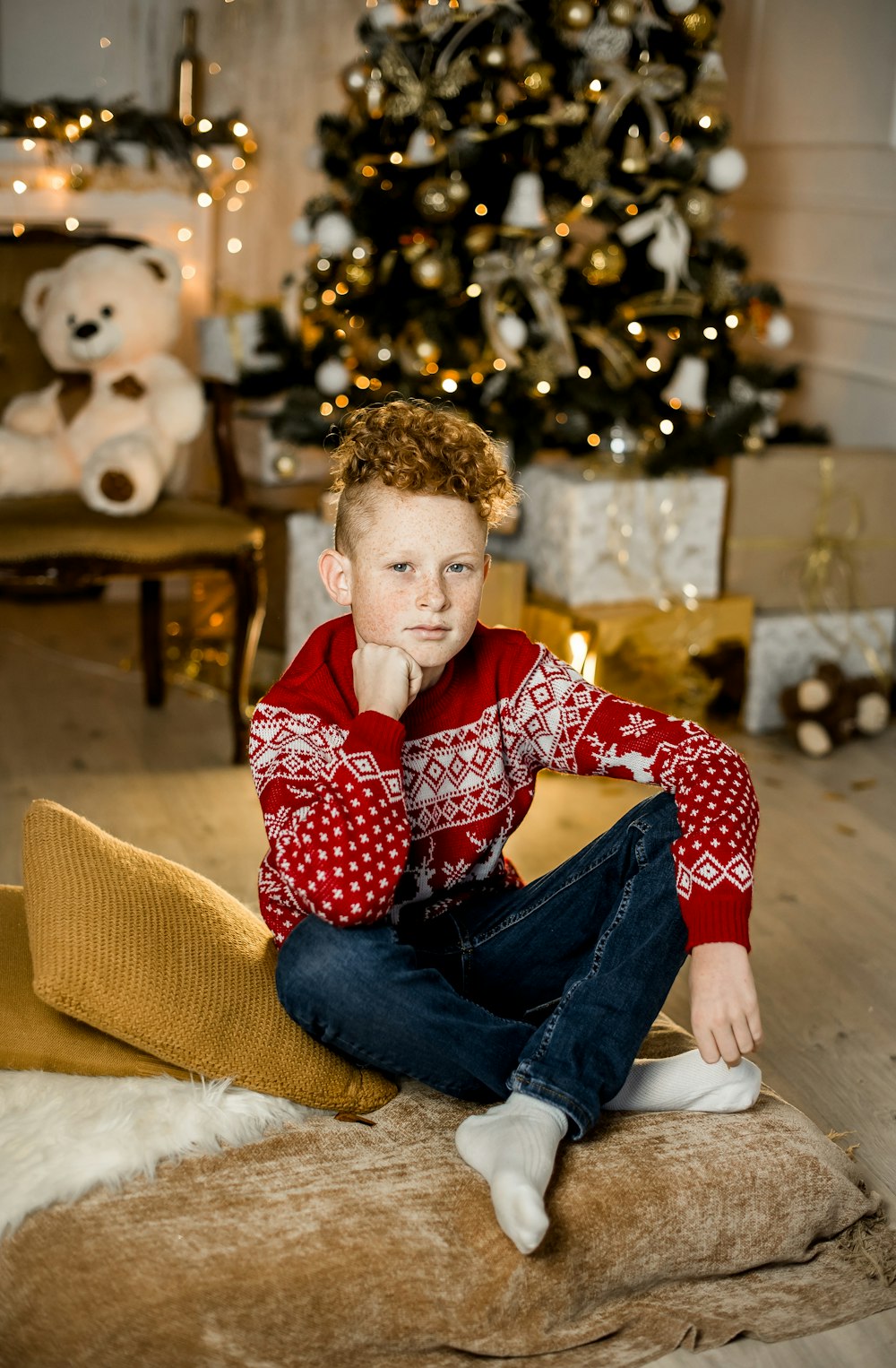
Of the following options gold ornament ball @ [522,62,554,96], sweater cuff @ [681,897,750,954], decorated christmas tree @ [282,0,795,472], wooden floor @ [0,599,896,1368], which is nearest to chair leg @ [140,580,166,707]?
wooden floor @ [0,599,896,1368]

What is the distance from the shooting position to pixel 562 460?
3.31 metres

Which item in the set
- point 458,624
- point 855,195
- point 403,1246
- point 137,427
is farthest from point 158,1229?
point 855,195

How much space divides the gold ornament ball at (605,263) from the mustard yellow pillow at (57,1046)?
210 cm

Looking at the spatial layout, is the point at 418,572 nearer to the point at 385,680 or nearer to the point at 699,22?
the point at 385,680

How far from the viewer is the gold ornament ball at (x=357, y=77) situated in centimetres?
309

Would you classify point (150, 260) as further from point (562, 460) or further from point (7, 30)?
point (7, 30)

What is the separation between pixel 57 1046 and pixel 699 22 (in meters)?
2.45

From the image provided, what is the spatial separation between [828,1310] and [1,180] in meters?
3.64

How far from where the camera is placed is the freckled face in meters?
1.41

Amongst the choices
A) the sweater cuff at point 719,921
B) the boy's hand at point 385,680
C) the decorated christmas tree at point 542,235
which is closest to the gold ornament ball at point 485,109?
the decorated christmas tree at point 542,235

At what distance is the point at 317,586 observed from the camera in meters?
3.12

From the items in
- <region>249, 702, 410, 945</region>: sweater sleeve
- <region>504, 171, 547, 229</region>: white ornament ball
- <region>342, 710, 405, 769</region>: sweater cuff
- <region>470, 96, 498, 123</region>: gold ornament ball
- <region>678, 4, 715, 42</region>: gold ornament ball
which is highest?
<region>678, 4, 715, 42</region>: gold ornament ball

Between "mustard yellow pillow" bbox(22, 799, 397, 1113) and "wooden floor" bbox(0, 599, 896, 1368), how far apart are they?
451 millimetres

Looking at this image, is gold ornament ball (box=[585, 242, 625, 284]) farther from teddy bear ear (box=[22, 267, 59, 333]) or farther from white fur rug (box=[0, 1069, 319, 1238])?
white fur rug (box=[0, 1069, 319, 1238])
